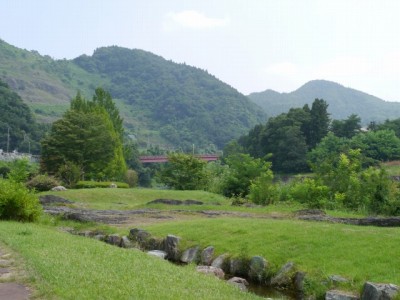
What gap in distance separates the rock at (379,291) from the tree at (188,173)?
32.2 meters

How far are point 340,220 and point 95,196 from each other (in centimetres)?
1885

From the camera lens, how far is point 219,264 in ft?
40.3

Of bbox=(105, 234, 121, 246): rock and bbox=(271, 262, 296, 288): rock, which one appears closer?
bbox=(271, 262, 296, 288): rock

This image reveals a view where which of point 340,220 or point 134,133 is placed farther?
point 134,133

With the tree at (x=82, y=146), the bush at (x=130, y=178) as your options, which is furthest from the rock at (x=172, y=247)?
the bush at (x=130, y=178)

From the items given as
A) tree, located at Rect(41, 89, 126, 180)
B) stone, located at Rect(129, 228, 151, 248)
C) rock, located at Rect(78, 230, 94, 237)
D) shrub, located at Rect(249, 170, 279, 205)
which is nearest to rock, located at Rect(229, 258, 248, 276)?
stone, located at Rect(129, 228, 151, 248)

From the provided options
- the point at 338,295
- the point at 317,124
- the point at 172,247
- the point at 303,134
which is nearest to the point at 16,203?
the point at 172,247

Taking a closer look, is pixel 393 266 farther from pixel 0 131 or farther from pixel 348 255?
pixel 0 131

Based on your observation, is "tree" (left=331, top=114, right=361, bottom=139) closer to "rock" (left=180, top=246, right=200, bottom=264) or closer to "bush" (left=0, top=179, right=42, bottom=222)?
"bush" (left=0, top=179, right=42, bottom=222)

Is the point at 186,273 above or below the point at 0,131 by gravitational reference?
below

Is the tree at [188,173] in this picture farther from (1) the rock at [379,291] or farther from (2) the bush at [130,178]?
(1) the rock at [379,291]

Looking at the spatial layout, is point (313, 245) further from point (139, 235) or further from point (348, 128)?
point (348, 128)

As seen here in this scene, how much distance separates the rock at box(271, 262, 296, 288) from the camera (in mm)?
10445

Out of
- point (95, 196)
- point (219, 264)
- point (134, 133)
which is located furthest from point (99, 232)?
point (134, 133)
